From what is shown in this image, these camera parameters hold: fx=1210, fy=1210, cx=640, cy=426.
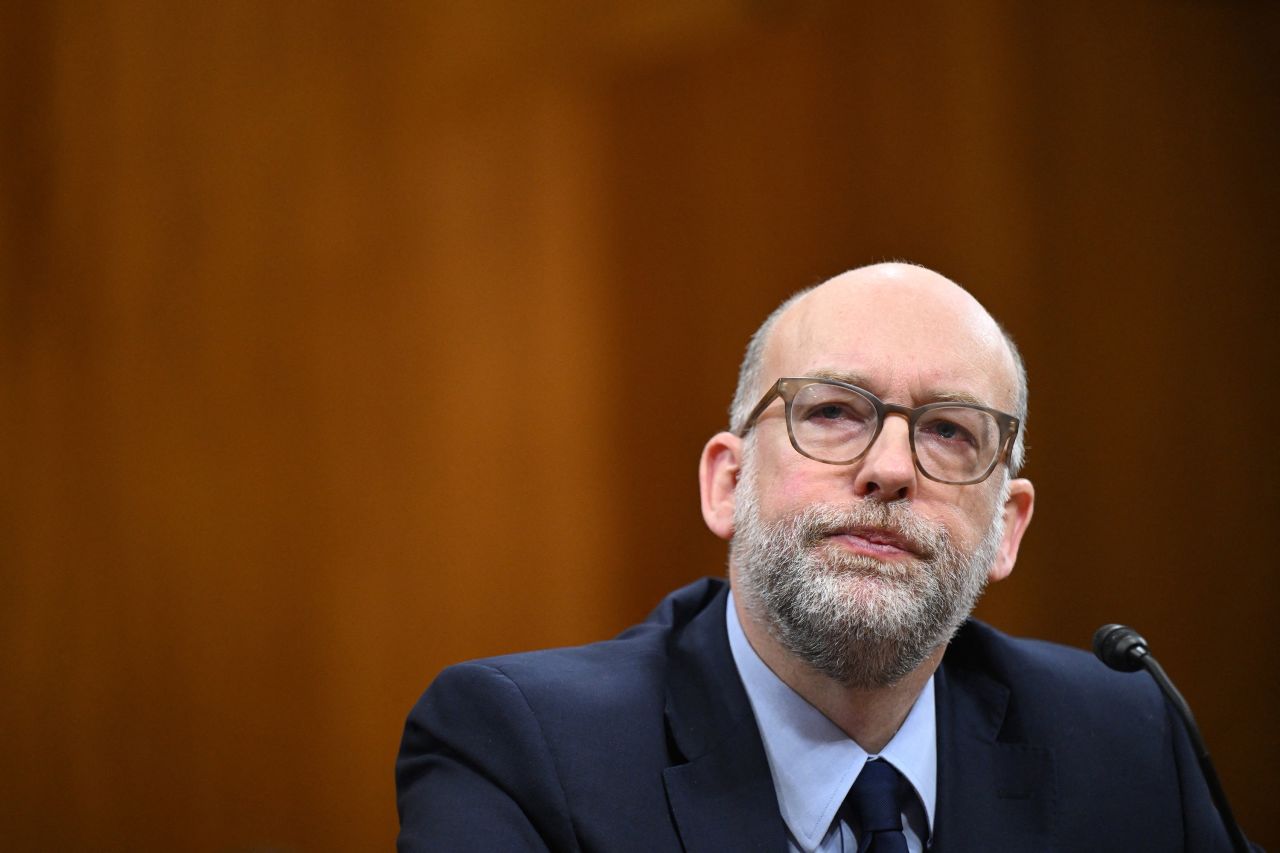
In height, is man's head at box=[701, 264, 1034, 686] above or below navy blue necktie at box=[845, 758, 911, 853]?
above

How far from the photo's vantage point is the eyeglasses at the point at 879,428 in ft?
5.21

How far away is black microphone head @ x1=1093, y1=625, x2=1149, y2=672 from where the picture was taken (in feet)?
4.71

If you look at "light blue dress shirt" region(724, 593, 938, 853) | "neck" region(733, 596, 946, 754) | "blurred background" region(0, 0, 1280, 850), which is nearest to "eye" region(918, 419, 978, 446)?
"neck" region(733, 596, 946, 754)

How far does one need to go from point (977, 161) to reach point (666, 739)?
2.03 metres

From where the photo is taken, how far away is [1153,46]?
10.6 feet

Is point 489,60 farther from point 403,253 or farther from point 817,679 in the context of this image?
point 817,679

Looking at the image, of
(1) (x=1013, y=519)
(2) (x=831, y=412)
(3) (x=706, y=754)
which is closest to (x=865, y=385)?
(2) (x=831, y=412)

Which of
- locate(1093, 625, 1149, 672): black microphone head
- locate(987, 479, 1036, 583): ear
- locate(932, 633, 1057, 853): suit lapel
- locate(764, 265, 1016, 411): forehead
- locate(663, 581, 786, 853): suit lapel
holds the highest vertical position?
locate(764, 265, 1016, 411): forehead

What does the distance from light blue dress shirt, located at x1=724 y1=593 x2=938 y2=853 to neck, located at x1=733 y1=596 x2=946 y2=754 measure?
1 cm

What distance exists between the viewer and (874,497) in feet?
5.05

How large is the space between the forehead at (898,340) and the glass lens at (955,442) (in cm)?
3

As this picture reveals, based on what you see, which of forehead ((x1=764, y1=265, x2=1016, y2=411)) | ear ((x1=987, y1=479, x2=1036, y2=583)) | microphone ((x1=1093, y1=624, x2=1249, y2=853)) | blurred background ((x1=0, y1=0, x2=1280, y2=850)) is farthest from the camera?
blurred background ((x1=0, y1=0, x2=1280, y2=850))

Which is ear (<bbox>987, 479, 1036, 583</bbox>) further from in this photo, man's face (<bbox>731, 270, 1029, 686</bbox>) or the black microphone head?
the black microphone head

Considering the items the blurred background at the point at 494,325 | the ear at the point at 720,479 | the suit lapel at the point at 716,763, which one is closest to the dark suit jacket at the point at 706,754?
the suit lapel at the point at 716,763
